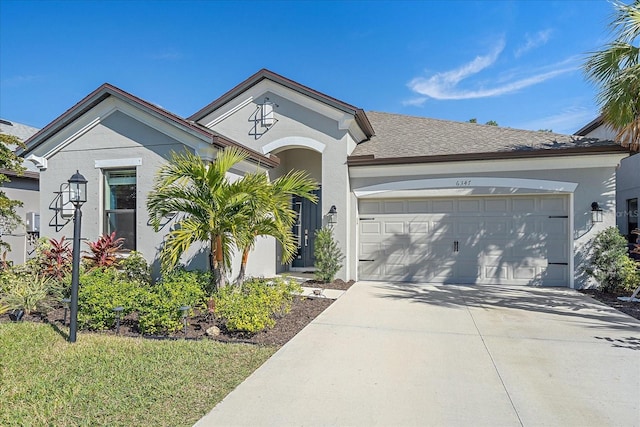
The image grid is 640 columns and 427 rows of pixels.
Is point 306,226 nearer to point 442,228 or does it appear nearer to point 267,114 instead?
point 267,114

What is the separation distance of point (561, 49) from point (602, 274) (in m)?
6.23

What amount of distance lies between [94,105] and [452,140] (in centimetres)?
976

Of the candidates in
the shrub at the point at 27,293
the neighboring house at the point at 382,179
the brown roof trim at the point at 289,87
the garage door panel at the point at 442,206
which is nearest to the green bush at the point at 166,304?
the neighboring house at the point at 382,179

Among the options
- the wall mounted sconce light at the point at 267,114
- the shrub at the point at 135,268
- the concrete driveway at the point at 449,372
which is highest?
the wall mounted sconce light at the point at 267,114

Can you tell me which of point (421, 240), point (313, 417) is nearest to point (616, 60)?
point (421, 240)

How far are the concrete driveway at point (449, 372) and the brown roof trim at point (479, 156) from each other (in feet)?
13.5

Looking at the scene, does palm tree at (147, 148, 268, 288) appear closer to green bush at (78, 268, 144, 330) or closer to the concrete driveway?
green bush at (78, 268, 144, 330)

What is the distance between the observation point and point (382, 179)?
10.3 m

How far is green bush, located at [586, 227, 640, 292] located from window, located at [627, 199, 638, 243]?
2846 millimetres

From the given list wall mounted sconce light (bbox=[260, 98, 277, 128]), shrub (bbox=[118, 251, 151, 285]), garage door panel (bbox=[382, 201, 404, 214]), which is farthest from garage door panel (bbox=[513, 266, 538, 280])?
shrub (bbox=[118, 251, 151, 285])

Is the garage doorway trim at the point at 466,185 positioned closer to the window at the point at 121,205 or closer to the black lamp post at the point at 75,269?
the window at the point at 121,205

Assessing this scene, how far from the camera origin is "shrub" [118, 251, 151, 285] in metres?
7.41

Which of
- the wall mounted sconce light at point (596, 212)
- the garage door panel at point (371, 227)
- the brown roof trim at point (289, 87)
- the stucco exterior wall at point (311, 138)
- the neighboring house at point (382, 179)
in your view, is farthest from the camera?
the garage door panel at point (371, 227)

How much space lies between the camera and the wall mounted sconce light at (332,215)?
32.9ft
